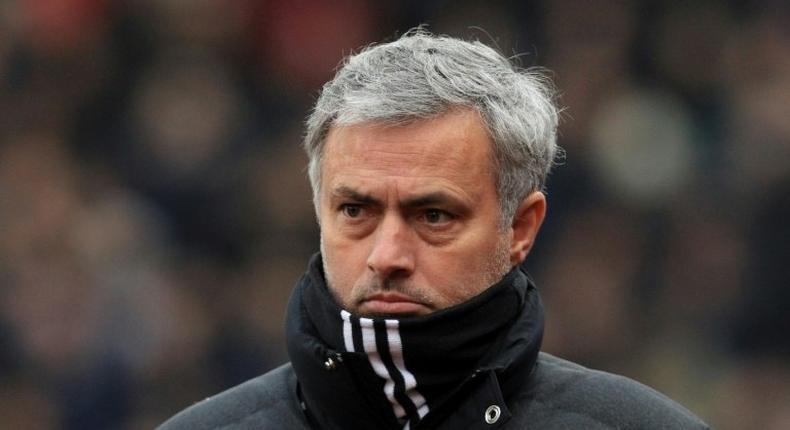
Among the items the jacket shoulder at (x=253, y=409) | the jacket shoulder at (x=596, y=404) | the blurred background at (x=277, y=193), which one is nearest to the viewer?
the jacket shoulder at (x=596, y=404)

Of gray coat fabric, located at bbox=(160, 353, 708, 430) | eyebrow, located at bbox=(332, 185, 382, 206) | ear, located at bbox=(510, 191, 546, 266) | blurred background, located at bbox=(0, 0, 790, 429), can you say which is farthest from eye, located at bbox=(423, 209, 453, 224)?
blurred background, located at bbox=(0, 0, 790, 429)

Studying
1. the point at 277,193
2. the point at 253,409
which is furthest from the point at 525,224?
the point at 277,193

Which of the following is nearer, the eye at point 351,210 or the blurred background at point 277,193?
the eye at point 351,210

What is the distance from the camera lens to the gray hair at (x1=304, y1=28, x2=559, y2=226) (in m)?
3.64

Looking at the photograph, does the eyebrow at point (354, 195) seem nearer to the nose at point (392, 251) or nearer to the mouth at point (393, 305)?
the nose at point (392, 251)

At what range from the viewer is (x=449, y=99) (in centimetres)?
365

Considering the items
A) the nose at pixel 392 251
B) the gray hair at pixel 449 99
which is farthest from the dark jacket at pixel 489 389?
the gray hair at pixel 449 99

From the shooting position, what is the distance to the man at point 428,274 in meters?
3.51

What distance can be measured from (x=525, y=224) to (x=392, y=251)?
453 mm

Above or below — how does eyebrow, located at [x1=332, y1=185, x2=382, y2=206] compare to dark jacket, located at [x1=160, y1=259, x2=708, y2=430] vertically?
above

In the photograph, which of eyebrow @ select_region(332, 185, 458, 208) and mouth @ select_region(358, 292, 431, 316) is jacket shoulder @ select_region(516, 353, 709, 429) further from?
eyebrow @ select_region(332, 185, 458, 208)

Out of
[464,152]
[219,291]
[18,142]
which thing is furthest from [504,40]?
[464,152]

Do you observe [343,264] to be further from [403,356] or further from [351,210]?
[403,356]

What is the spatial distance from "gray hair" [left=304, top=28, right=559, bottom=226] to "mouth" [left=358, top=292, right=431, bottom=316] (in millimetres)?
318
